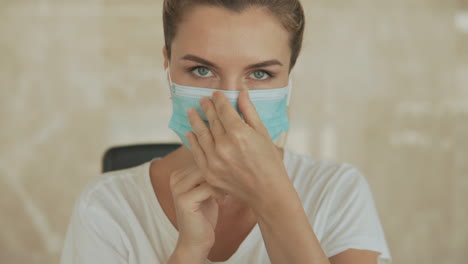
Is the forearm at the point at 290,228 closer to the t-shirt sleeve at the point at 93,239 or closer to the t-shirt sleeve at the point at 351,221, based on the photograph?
the t-shirt sleeve at the point at 351,221

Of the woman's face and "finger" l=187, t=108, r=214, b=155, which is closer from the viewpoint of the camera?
"finger" l=187, t=108, r=214, b=155

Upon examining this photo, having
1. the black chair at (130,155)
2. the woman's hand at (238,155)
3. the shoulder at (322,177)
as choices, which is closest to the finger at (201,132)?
the woman's hand at (238,155)

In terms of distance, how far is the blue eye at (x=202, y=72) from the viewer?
1.35m

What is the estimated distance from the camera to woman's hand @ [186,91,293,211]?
116cm

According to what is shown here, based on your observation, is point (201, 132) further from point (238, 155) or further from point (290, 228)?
point (290, 228)

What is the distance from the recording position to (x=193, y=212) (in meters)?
1.28

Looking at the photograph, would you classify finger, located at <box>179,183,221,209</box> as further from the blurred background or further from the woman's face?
the blurred background

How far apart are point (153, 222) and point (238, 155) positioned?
1.51 feet

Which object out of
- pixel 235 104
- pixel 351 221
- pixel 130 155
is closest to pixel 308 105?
pixel 130 155

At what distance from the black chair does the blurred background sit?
142 centimetres

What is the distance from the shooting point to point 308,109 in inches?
137

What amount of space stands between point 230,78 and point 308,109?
224 cm

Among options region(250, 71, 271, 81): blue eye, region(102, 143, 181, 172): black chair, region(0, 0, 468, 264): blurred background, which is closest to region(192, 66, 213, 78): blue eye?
region(250, 71, 271, 81): blue eye

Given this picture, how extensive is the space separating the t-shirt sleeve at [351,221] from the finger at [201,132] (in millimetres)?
504
